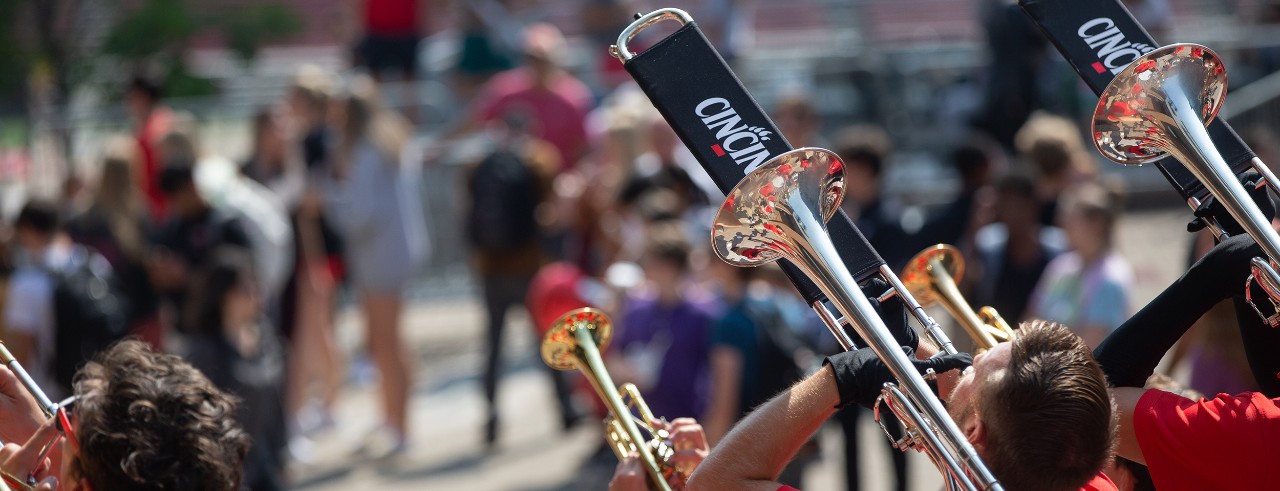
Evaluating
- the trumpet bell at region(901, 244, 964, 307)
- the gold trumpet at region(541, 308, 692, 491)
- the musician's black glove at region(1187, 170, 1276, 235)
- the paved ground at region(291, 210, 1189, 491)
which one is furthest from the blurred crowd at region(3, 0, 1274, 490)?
the gold trumpet at region(541, 308, 692, 491)

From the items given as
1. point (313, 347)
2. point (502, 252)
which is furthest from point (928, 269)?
point (313, 347)

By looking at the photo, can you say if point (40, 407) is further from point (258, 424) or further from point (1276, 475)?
point (258, 424)

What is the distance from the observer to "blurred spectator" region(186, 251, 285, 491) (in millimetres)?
5438

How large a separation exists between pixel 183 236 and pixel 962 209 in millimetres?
3412

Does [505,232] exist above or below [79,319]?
below

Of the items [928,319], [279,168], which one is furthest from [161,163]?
[928,319]

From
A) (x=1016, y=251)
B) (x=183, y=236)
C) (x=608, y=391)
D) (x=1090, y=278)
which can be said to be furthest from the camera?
(x=183, y=236)

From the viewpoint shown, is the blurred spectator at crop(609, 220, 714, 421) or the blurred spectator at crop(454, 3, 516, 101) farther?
the blurred spectator at crop(454, 3, 516, 101)

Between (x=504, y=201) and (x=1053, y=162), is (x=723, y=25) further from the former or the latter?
(x=1053, y=162)

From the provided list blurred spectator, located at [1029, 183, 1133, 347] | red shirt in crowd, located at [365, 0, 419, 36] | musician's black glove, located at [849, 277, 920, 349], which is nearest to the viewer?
musician's black glove, located at [849, 277, 920, 349]

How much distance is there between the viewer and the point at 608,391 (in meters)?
3.19

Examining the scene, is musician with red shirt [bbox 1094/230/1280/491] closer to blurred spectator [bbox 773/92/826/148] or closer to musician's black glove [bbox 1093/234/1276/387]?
musician's black glove [bbox 1093/234/1276/387]

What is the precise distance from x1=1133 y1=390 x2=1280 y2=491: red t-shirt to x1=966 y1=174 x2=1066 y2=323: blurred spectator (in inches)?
123

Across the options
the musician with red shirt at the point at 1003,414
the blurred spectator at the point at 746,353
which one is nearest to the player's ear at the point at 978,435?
the musician with red shirt at the point at 1003,414
